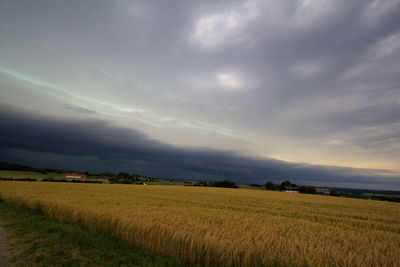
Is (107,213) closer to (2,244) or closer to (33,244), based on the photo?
(33,244)

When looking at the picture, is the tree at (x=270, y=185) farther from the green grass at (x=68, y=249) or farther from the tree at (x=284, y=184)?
the green grass at (x=68, y=249)

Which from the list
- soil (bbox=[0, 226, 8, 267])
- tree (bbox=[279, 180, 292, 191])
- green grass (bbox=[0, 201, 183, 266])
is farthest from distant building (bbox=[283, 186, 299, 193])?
soil (bbox=[0, 226, 8, 267])

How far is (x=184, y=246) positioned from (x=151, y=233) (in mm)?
1257

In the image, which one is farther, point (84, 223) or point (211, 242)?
point (84, 223)

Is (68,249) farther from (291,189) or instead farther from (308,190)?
(291,189)

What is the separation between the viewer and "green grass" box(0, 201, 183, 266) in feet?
15.0

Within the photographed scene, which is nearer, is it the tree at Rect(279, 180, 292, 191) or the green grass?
the green grass

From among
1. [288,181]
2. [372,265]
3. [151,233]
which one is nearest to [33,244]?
[151,233]

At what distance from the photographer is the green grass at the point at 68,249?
4.58 metres

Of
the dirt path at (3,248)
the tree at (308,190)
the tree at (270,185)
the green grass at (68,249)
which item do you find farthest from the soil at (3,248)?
the tree at (270,185)

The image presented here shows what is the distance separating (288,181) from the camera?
101375 millimetres

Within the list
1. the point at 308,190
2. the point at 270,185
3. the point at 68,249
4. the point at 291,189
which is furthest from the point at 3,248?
the point at 291,189

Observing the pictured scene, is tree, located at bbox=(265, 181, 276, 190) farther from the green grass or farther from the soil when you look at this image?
the soil

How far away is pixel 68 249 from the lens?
5391 millimetres
